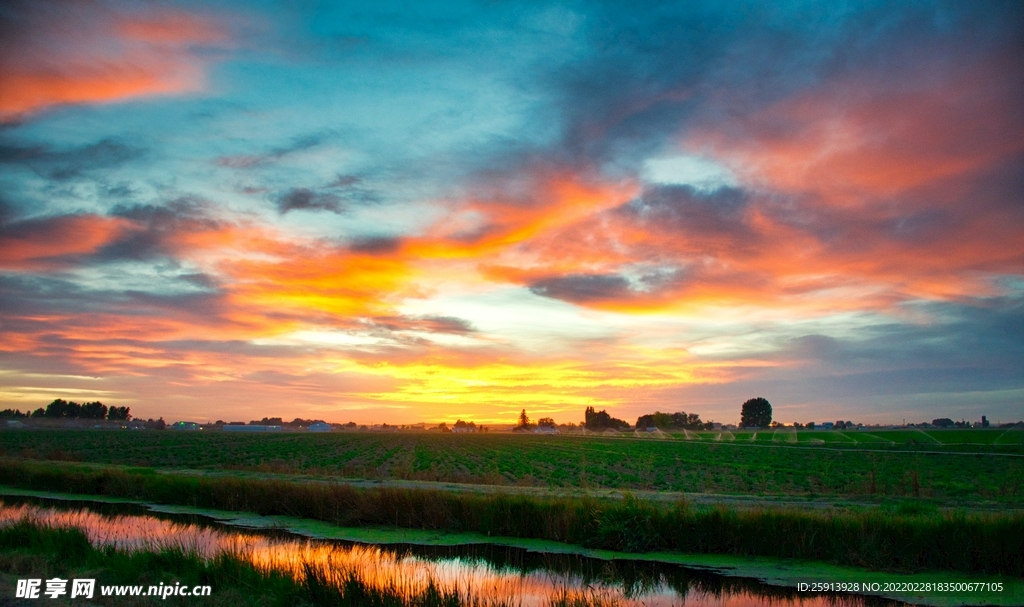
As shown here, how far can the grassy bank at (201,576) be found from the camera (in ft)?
31.8

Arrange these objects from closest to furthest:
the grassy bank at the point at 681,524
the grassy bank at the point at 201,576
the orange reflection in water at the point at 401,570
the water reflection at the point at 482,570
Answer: the grassy bank at the point at 201,576 → the orange reflection in water at the point at 401,570 → the water reflection at the point at 482,570 → the grassy bank at the point at 681,524

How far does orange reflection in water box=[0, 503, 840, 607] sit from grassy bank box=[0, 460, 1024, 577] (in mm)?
2907

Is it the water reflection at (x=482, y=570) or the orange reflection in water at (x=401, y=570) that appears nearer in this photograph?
the orange reflection in water at (x=401, y=570)

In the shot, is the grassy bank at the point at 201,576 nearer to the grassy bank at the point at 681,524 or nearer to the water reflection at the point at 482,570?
the water reflection at the point at 482,570

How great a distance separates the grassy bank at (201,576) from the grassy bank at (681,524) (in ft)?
24.8

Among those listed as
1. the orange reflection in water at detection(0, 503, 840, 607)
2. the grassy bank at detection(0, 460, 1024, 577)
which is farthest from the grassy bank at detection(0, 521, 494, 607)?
the grassy bank at detection(0, 460, 1024, 577)

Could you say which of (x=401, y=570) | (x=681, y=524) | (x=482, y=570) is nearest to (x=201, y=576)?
(x=401, y=570)

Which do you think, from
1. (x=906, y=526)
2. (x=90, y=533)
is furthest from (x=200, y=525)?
(x=906, y=526)

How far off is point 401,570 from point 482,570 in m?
1.80

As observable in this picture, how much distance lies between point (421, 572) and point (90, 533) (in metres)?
10.0

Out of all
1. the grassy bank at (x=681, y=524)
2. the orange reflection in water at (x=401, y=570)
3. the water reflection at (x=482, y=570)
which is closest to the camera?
the orange reflection in water at (x=401, y=570)

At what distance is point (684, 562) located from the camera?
1516cm

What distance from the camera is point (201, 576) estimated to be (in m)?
11.3

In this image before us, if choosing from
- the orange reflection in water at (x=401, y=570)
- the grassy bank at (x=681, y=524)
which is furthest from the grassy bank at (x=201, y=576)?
the grassy bank at (x=681, y=524)
